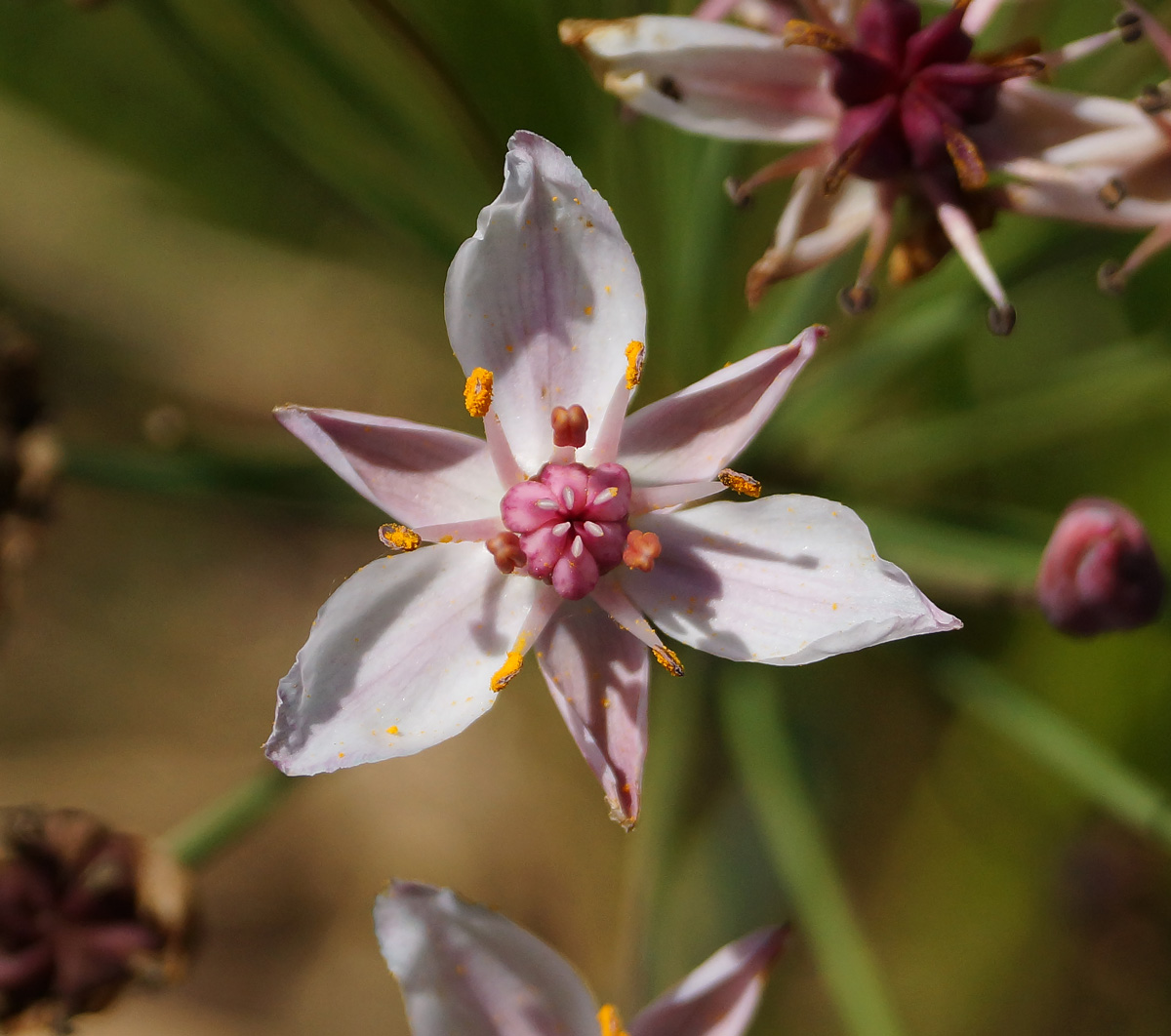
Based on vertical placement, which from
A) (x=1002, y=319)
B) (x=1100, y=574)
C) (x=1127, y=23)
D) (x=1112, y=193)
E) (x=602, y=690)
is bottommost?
(x=1100, y=574)

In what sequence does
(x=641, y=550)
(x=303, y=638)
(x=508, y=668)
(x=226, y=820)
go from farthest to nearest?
(x=303, y=638)
(x=226, y=820)
(x=641, y=550)
(x=508, y=668)

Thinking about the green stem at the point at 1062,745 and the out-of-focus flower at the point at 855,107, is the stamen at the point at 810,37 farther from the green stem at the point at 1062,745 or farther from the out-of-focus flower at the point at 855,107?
the green stem at the point at 1062,745

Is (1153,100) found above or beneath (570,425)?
above

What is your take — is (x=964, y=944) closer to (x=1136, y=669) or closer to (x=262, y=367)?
(x=1136, y=669)

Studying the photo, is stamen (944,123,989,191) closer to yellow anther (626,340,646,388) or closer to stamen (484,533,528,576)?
yellow anther (626,340,646,388)

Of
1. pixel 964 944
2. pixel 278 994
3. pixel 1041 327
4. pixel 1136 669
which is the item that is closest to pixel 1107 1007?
pixel 964 944

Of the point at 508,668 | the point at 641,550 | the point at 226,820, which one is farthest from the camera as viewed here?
the point at 226,820

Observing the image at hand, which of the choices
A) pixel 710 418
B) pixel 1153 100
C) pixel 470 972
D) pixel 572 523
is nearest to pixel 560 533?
Answer: pixel 572 523

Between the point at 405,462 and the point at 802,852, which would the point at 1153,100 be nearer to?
the point at 405,462
